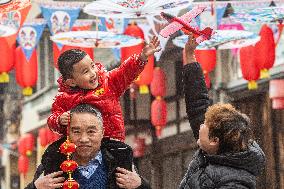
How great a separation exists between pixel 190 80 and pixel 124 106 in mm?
16366

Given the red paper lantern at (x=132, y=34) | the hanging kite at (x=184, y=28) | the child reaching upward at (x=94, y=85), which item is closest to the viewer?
the hanging kite at (x=184, y=28)

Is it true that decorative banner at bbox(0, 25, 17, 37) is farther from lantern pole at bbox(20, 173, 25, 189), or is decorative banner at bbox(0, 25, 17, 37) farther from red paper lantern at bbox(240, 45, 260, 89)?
lantern pole at bbox(20, 173, 25, 189)

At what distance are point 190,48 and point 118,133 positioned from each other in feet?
2.90

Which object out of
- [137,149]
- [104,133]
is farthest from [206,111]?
[137,149]

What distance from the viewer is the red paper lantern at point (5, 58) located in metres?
13.3

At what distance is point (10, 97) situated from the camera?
99.0ft

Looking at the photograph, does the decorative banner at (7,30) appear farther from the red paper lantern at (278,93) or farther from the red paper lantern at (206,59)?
the red paper lantern at (278,93)

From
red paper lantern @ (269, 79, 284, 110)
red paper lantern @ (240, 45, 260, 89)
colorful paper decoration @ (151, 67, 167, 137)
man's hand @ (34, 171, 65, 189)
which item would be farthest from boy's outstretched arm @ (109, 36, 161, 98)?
colorful paper decoration @ (151, 67, 167, 137)

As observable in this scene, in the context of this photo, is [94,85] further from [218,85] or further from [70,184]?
[218,85]

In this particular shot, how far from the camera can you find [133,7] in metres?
9.88

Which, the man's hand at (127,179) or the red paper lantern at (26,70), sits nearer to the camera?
the man's hand at (127,179)

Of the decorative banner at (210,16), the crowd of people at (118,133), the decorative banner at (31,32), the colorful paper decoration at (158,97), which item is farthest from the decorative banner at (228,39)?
the crowd of people at (118,133)

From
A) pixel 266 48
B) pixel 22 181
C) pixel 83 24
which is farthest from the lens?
pixel 22 181

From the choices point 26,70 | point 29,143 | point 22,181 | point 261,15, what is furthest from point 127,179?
point 22,181
